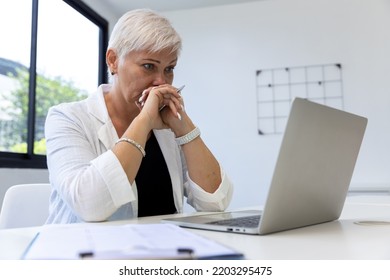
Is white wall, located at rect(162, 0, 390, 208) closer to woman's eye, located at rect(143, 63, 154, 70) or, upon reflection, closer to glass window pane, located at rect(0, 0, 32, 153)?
glass window pane, located at rect(0, 0, 32, 153)

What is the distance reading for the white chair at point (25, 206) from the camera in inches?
43.6

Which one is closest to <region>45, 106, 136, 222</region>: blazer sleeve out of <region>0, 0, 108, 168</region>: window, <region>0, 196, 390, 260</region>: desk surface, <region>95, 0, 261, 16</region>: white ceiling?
<region>0, 196, 390, 260</region>: desk surface

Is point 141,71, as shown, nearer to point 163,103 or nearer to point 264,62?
point 163,103

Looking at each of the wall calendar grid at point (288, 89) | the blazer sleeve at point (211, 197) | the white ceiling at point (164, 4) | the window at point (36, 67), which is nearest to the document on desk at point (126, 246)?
the blazer sleeve at point (211, 197)

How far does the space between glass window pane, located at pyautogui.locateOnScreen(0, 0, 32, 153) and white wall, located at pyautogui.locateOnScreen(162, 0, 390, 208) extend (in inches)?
53.3

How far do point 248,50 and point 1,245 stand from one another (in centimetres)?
294

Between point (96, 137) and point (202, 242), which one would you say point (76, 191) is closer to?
point (96, 137)

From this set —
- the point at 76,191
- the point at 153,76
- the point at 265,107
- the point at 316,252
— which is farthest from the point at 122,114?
the point at 265,107

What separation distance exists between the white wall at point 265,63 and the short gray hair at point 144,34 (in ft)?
6.44

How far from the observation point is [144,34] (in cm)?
113

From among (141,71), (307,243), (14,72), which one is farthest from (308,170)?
(14,72)

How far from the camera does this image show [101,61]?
3.47 meters

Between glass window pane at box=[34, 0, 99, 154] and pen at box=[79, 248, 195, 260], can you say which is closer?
pen at box=[79, 248, 195, 260]

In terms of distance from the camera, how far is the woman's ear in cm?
122
